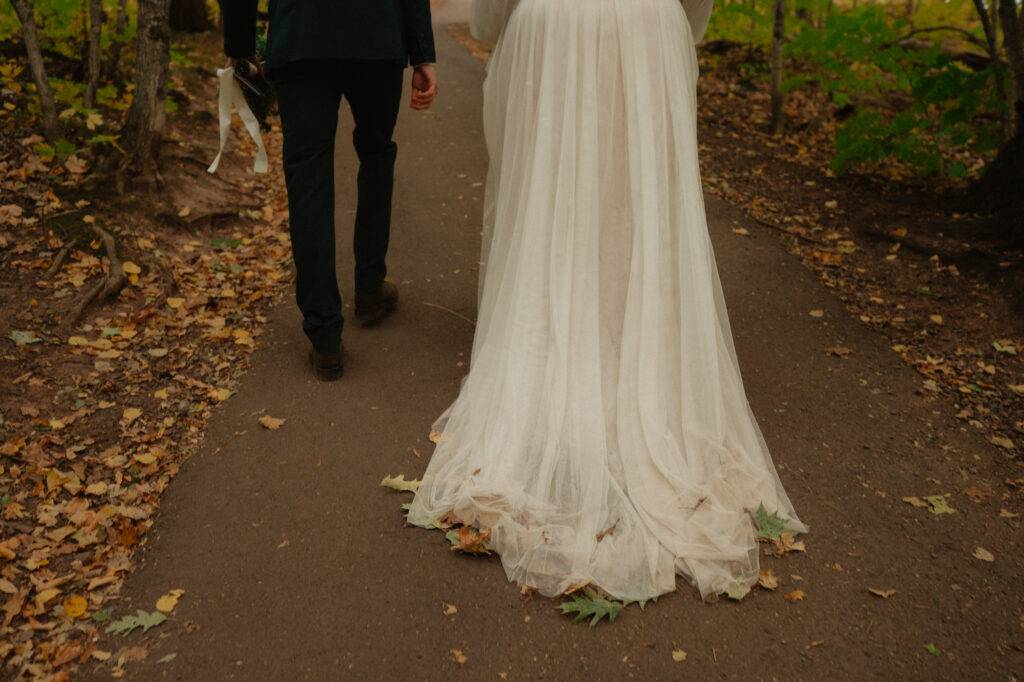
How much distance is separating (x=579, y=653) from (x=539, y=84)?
2359 mm

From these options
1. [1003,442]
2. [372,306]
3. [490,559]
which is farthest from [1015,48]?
[490,559]

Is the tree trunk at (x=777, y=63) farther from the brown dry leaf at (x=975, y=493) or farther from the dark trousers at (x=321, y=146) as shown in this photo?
the brown dry leaf at (x=975, y=493)

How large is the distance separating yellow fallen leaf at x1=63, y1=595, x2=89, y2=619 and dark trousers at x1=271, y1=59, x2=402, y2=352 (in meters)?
1.72

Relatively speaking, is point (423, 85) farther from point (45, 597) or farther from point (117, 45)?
point (117, 45)

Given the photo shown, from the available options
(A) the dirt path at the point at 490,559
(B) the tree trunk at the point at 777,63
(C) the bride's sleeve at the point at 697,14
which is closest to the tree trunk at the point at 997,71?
(B) the tree trunk at the point at 777,63

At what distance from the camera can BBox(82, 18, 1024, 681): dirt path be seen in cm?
262

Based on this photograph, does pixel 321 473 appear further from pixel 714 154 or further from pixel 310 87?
pixel 714 154

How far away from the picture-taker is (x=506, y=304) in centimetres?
361

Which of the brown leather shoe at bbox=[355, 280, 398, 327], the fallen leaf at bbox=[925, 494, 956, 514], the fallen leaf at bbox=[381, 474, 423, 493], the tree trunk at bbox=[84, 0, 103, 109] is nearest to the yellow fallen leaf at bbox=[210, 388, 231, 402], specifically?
the brown leather shoe at bbox=[355, 280, 398, 327]

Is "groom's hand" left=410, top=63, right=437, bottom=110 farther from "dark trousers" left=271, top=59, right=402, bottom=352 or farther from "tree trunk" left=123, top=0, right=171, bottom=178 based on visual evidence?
"tree trunk" left=123, top=0, right=171, bottom=178

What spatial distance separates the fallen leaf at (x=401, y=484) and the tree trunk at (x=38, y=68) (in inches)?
174

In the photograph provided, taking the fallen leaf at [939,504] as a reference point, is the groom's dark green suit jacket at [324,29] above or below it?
above

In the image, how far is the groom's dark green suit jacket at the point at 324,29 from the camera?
3.60 metres

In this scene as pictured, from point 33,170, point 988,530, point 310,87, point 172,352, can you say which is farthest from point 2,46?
point 988,530
